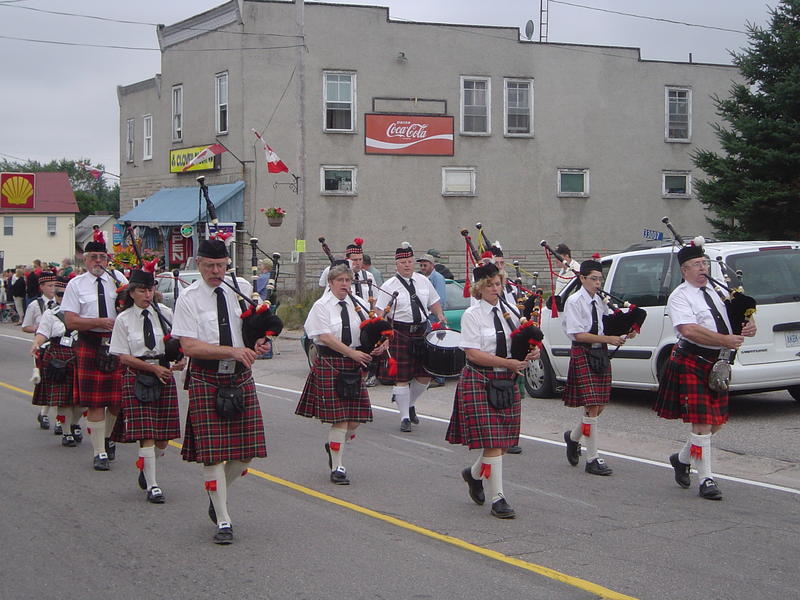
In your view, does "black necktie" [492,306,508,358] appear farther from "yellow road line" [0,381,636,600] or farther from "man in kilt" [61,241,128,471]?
"man in kilt" [61,241,128,471]

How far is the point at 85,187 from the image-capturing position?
113 meters

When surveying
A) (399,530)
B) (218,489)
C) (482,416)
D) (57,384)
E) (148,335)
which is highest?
(148,335)

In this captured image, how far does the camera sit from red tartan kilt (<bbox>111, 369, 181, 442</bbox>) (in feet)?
23.8

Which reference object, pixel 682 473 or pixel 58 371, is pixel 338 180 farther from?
pixel 682 473

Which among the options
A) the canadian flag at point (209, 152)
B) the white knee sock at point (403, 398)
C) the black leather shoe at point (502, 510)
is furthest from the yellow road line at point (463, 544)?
the canadian flag at point (209, 152)

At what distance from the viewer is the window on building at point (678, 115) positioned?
3147cm

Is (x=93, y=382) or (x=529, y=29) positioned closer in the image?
(x=93, y=382)

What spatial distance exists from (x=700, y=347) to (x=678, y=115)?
2628cm

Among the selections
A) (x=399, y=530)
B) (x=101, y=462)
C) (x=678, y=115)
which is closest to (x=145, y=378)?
(x=101, y=462)

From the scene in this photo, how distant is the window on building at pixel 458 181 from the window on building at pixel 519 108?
6.29ft

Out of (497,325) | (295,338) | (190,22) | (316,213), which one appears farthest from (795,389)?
(190,22)

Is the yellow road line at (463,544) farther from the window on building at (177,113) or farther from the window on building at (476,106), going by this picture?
the window on building at (177,113)

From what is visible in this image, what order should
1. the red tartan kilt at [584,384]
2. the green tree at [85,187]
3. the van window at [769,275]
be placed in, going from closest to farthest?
the red tartan kilt at [584,384]
the van window at [769,275]
the green tree at [85,187]

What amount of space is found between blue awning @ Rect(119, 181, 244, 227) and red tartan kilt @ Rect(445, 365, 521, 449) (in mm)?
20680
